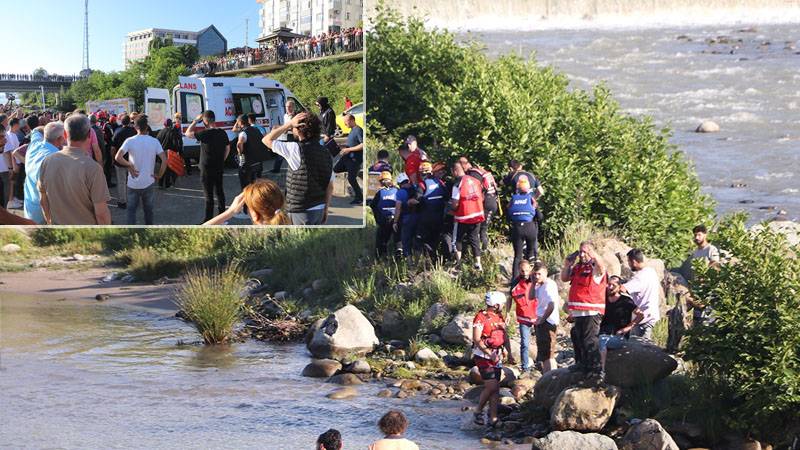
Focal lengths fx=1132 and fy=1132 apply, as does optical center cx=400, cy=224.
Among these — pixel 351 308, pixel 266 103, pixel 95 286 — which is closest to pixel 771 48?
pixel 95 286

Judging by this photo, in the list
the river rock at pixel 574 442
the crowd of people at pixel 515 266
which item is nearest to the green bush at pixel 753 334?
the crowd of people at pixel 515 266

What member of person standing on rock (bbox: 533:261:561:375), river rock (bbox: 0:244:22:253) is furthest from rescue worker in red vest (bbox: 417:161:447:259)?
river rock (bbox: 0:244:22:253)

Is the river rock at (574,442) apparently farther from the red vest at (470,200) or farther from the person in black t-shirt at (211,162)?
the red vest at (470,200)

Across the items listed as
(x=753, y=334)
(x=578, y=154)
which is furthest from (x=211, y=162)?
(x=578, y=154)

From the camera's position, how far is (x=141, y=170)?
355 inches

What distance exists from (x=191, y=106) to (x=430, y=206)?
18.5 feet

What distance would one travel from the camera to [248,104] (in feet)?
33.1

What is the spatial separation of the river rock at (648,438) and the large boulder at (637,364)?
2.42ft

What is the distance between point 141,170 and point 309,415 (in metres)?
3.65

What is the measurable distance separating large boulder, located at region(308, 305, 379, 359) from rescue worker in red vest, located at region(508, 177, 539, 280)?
2019 millimetres

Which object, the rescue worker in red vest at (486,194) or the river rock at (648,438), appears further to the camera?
the rescue worker in red vest at (486,194)

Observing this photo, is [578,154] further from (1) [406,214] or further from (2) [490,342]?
(2) [490,342]

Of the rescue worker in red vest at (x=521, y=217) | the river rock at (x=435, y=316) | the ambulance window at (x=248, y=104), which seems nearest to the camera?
the ambulance window at (x=248, y=104)

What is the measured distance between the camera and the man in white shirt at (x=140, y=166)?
902 centimetres
